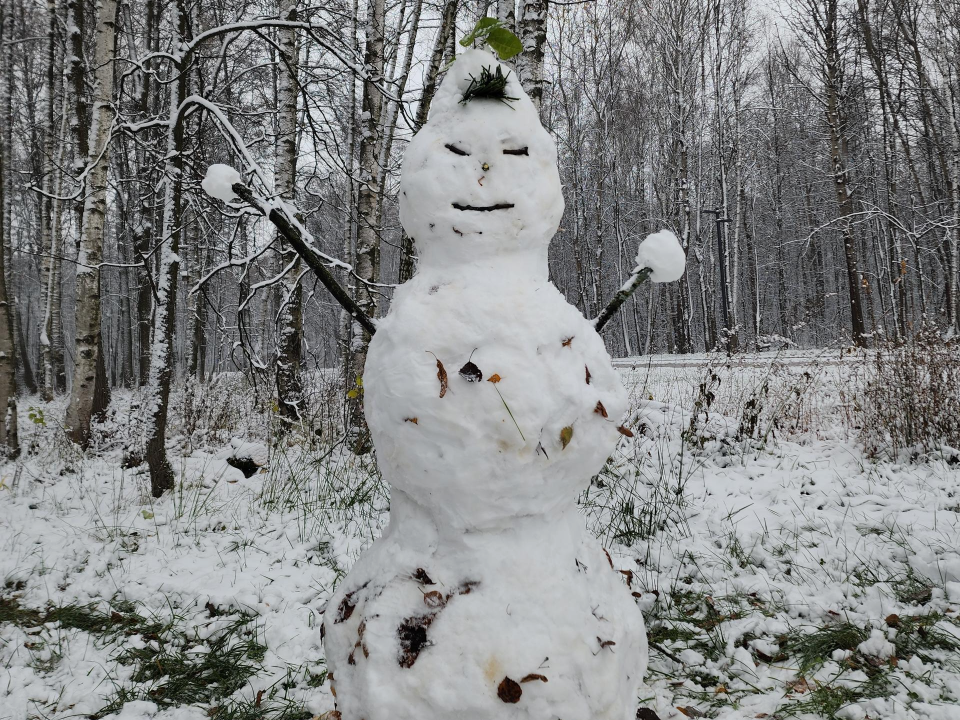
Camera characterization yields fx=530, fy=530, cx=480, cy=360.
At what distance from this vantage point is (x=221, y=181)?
1.54 m

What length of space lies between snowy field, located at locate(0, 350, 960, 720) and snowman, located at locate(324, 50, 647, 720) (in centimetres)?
72

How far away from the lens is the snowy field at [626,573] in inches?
88.0

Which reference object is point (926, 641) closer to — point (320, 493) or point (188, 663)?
point (188, 663)

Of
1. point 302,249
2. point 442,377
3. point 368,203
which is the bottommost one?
point 442,377

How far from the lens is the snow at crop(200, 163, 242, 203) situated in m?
1.54

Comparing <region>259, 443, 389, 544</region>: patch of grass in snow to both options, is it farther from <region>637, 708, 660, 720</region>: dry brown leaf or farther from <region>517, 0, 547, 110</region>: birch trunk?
<region>517, 0, 547, 110</region>: birch trunk

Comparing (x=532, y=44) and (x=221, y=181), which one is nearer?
(x=221, y=181)

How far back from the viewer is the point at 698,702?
6.98 feet

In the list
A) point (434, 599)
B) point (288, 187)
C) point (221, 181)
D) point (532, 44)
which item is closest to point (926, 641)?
point (434, 599)

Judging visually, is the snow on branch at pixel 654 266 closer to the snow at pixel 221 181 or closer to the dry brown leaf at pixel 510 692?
the dry brown leaf at pixel 510 692

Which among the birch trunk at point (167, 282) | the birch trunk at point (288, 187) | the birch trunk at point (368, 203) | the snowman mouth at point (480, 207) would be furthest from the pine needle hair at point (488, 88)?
the birch trunk at point (288, 187)

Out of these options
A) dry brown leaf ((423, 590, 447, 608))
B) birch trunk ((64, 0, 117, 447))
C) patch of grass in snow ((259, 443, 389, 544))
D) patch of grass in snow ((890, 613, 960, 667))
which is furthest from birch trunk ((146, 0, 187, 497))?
patch of grass in snow ((890, 613, 960, 667))

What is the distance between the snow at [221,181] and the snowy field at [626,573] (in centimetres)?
184

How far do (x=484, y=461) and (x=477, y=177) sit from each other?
76 centimetres
